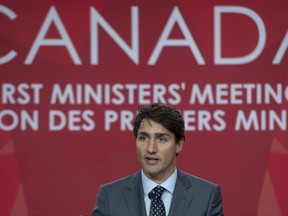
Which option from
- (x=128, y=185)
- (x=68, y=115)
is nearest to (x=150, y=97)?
(x=68, y=115)

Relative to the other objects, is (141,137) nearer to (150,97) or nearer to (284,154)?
(150,97)

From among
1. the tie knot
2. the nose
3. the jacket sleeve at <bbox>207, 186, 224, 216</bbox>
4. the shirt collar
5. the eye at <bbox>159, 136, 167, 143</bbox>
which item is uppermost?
the eye at <bbox>159, 136, 167, 143</bbox>

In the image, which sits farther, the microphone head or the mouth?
the mouth

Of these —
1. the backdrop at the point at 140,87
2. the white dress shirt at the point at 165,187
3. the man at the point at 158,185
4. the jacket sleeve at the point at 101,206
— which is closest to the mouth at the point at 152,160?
the man at the point at 158,185

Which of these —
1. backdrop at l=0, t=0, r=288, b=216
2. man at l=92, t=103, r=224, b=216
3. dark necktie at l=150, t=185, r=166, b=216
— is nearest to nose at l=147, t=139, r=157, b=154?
man at l=92, t=103, r=224, b=216

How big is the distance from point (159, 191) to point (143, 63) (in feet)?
5.40

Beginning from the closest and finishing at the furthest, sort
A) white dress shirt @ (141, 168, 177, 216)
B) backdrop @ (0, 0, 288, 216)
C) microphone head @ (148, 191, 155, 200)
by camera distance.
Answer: microphone head @ (148, 191, 155, 200)
white dress shirt @ (141, 168, 177, 216)
backdrop @ (0, 0, 288, 216)

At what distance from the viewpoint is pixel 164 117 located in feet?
8.66

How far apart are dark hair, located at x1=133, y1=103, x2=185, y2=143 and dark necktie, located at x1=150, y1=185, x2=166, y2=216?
0.23 metres

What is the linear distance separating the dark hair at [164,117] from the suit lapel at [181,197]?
187 millimetres

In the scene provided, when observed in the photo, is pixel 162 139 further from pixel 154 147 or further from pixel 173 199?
pixel 173 199

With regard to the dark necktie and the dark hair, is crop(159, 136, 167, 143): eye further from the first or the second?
the dark necktie

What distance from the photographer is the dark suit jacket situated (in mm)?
2611

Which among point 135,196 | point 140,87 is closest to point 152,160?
point 135,196
